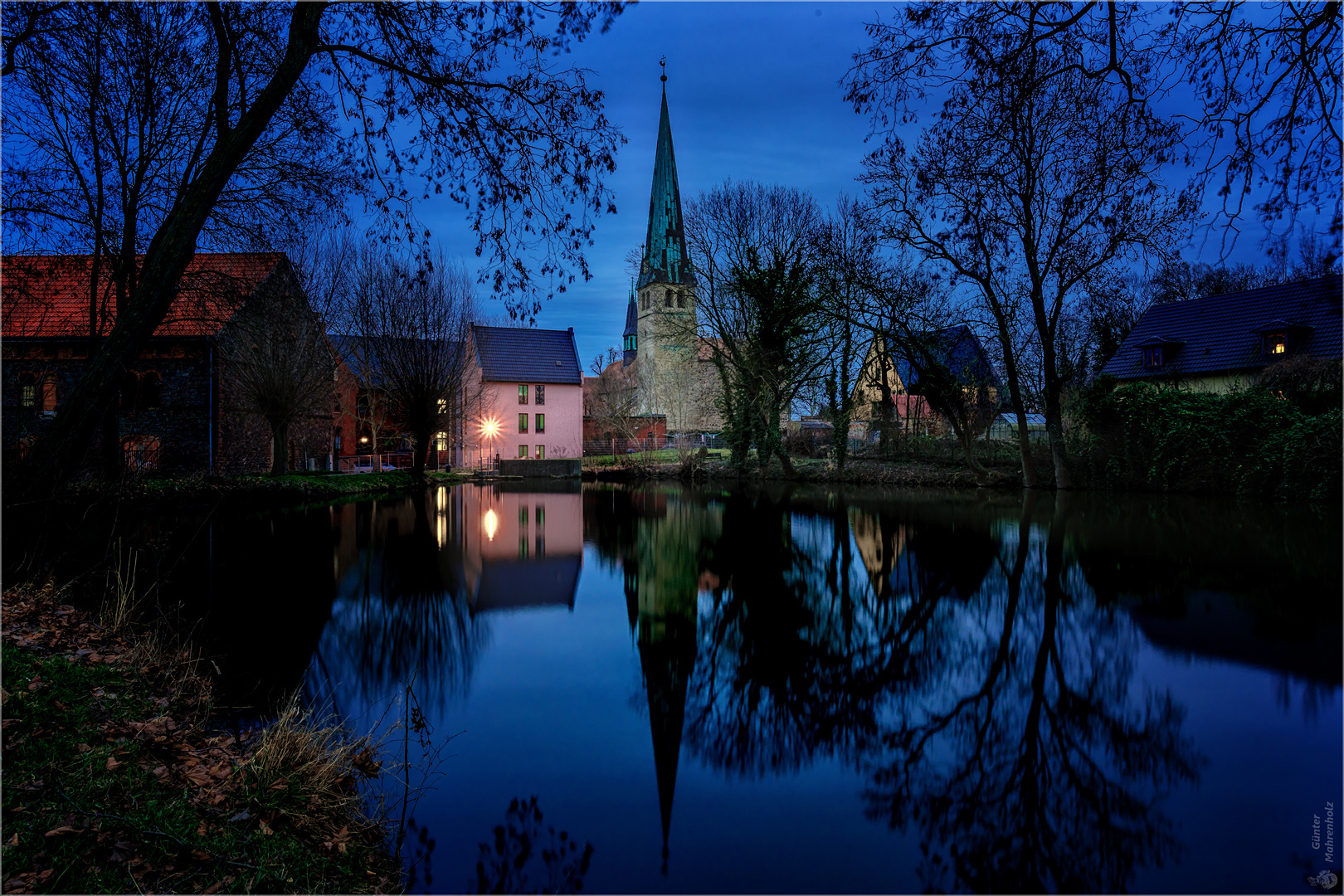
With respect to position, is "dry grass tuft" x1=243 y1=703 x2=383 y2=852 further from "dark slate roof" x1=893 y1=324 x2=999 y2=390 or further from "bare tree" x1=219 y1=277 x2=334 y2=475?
"dark slate roof" x1=893 y1=324 x2=999 y2=390

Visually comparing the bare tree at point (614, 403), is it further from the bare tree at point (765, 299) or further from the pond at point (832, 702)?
the pond at point (832, 702)

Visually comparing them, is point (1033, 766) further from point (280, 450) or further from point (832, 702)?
point (280, 450)

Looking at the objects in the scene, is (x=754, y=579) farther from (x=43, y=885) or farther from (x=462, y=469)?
(x=462, y=469)

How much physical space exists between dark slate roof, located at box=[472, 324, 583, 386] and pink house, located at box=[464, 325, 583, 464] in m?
0.06

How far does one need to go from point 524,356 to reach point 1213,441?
3997 cm

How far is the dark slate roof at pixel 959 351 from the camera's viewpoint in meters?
25.5

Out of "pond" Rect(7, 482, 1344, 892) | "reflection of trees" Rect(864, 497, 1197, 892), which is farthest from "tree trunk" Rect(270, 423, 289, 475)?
"reflection of trees" Rect(864, 497, 1197, 892)

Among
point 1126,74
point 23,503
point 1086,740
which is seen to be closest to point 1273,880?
point 1086,740

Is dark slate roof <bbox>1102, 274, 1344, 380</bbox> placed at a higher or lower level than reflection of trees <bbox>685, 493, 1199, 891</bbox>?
higher

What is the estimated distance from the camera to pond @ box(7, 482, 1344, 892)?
3797 millimetres

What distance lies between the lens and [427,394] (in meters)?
29.3

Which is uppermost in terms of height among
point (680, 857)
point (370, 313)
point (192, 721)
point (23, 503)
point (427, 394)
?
point (370, 313)

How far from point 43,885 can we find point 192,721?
7.50 feet

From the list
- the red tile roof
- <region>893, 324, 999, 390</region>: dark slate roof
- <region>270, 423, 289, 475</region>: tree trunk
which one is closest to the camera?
the red tile roof
